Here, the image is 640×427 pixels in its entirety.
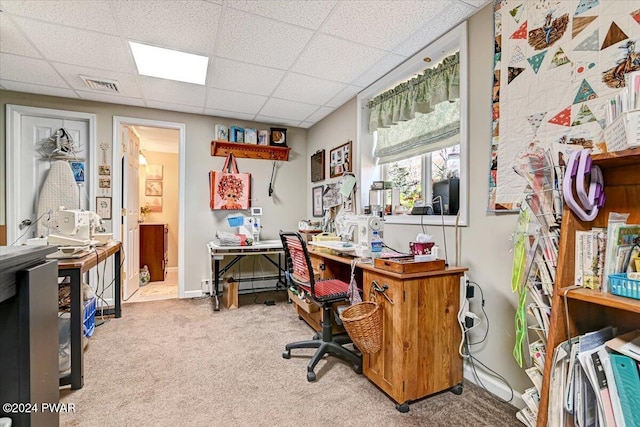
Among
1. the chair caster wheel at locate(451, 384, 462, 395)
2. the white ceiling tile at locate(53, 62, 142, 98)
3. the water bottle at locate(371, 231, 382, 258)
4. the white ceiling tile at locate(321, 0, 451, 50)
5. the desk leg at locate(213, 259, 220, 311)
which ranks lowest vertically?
the chair caster wheel at locate(451, 384, 462, 395)

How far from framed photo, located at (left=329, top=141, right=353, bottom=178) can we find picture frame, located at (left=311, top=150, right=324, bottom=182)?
0.23 meters

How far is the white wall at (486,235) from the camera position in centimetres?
175

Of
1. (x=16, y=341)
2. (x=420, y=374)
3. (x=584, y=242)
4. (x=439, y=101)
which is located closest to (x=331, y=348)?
(x=420, y=374)

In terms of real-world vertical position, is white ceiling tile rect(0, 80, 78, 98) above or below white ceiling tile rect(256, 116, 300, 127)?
above

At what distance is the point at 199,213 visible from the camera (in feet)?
12.9

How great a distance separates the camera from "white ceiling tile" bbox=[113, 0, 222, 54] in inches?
72.9

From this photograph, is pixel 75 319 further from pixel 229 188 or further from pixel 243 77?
pixel 229 188

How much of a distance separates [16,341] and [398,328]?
151 centimetres

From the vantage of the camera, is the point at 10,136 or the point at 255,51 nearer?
the point at 255,51

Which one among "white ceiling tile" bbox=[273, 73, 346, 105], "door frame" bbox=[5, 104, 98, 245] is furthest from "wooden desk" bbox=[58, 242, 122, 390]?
"white ceiling tile" bbox=[273, 73, 346, 105]

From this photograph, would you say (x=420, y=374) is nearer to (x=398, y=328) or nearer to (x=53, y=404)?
(x=398, y=328)

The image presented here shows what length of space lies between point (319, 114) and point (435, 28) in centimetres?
192

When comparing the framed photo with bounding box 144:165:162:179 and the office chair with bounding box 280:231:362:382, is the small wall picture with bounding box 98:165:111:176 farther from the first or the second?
the office chair with bounding box 280:231:362:382

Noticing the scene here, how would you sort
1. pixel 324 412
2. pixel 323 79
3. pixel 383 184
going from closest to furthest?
pixel 324 412, pixel 383 184, pixel 323 79
